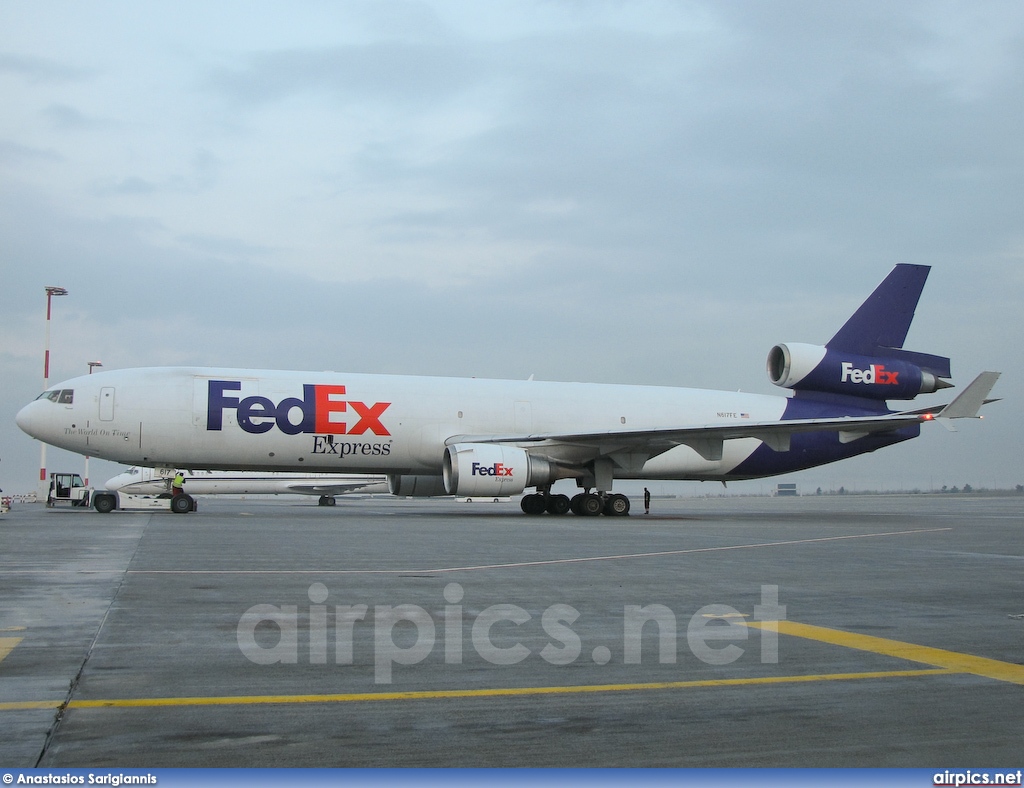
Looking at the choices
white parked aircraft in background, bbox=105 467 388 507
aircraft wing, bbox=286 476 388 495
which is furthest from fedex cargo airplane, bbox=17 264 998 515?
aircraft wing, bbox=286 476 388 495

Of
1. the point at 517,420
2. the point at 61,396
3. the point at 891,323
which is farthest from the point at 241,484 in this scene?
the point at 891,323

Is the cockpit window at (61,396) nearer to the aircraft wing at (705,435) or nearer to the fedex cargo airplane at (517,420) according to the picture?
the fedex cargo airplane at (517,420)

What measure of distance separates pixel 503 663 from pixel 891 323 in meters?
26.7

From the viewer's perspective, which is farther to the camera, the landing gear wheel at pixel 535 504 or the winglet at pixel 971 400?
the landing gear wheel at pixel 535 504

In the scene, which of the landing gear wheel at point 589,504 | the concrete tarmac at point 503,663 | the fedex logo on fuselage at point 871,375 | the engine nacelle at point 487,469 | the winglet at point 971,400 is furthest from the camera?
the fedex logo on fuselage at point 871,375

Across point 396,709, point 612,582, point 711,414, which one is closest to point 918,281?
point 711,414

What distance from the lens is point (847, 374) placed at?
94.1 feet

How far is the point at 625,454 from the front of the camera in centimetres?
2581

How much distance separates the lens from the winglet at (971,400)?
2338 centimetres

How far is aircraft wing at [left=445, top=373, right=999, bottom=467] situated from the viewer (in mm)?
23500

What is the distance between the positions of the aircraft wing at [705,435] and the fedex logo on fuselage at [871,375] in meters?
2.69

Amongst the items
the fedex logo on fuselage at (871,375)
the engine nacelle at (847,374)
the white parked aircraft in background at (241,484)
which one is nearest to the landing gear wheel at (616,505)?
the engine nacelle at (847,374)

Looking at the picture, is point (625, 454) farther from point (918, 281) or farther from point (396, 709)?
point (396, 709)

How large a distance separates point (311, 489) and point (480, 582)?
138ft
